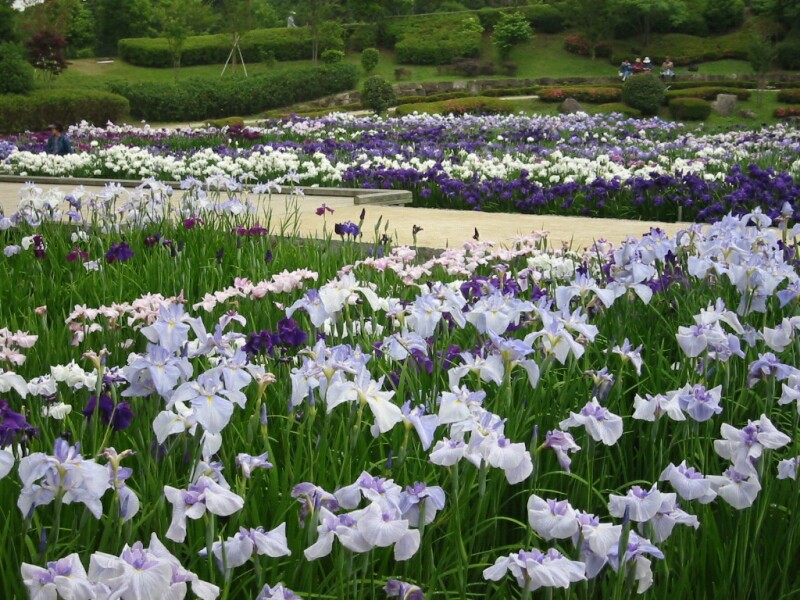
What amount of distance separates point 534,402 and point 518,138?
1439 centimetres

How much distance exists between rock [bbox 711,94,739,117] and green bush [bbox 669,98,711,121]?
1.39m

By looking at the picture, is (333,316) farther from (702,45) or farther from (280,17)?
(280,17)

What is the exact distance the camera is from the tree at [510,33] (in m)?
47.7

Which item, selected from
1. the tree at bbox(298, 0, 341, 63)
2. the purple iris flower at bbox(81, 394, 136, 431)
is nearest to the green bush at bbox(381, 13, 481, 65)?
the tree at bbox(298, 0, 341, 63)

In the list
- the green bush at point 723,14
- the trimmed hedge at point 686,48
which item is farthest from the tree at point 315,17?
the green bush at point 723,14

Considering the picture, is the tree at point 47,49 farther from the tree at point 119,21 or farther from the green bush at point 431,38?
the tree at point 119,21

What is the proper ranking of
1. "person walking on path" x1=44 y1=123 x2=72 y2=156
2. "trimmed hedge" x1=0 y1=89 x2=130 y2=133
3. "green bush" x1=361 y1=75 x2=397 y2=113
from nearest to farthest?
"person walking on path" x1=44 y1=123 x2=72 y2=156
"trimmed hedge" x1=0 y1=89 x2=130 y2=133
"green bush" x1=361 y1=75 x2=397 y2=113

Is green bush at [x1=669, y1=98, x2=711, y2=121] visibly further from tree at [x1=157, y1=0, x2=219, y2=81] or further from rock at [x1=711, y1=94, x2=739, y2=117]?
tree at [x1=157, y1=0, x2=219, y2=81]

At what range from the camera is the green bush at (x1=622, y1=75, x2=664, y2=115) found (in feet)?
99.4

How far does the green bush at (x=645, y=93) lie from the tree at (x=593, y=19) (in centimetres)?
1637

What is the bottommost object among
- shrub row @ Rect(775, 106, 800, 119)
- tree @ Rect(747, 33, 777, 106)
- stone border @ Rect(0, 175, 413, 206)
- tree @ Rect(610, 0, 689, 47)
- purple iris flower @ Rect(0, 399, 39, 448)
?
stone border @ Rect(0, 175, 413, 206)

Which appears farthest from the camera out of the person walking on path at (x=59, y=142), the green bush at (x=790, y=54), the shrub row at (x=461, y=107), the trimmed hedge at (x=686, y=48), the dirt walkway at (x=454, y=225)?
the trimmed hedge at (x=686, y=48)

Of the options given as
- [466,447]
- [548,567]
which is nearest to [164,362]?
[466,447]

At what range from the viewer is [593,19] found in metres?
46.2
